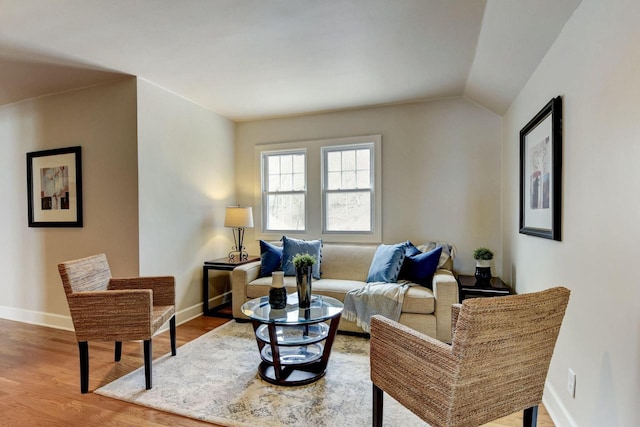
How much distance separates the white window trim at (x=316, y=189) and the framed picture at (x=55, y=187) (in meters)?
2.02

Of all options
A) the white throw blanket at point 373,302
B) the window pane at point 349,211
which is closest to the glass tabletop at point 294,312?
the white throw blanket at point 373,302

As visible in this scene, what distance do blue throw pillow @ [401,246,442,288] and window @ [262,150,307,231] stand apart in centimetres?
162

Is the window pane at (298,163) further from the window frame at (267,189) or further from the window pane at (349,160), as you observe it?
the window pane at (349,160)

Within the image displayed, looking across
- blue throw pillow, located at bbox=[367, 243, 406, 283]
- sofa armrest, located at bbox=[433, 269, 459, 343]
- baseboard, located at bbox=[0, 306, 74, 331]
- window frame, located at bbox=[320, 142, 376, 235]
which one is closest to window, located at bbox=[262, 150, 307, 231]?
window frame, located at bbox=[320, 142, 376, 235]

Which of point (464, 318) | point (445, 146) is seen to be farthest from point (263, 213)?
point (464, 318)

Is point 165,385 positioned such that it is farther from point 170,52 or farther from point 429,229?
point 429,229

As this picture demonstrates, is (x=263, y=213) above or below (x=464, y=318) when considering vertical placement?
above

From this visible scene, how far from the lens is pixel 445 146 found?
381 centimetres

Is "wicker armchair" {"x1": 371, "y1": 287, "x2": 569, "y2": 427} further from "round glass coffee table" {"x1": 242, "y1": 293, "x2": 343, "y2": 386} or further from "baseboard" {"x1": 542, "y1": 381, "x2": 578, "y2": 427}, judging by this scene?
"round glass coffee table" {"x1": 242, "y1": 293, "x2": 343, "y2": 386}

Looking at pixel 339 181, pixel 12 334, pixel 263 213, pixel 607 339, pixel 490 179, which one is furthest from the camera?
pixel 263 213

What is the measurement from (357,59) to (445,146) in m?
1.60

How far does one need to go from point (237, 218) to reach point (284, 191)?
0.78m

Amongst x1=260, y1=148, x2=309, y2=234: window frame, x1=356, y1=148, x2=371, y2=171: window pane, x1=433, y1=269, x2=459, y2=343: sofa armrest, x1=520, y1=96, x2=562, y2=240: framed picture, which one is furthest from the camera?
x1=260, y1=148, x2=309, y2=234: window frame

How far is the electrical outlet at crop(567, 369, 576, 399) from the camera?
171 cm
